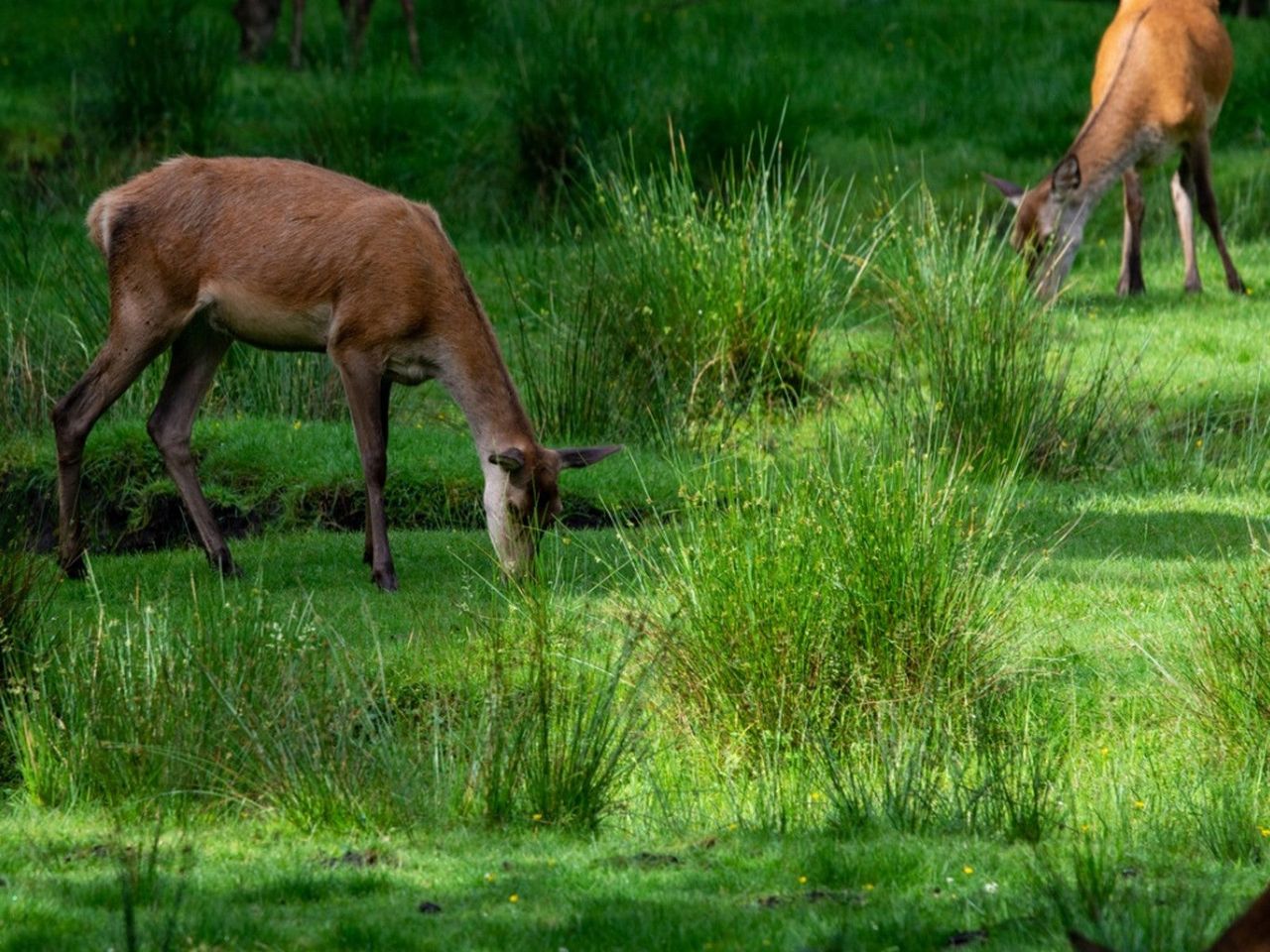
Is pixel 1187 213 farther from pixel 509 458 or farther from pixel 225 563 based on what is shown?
pixel 225 563

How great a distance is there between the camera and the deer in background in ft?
61.6

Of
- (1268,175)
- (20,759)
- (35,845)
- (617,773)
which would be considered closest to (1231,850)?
(617,773)

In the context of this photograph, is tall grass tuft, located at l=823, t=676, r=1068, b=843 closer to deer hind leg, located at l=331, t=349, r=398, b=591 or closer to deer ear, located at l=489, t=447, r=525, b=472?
deer ear, located at l=489, t=447, r=525, b=472

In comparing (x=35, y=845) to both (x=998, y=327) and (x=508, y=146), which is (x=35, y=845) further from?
(x=508, y=146)

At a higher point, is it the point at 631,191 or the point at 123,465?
the point at 631,191

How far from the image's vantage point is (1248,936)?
3.23 metres

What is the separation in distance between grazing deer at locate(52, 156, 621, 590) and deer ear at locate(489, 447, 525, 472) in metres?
0.18

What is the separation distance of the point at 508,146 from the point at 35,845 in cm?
1167

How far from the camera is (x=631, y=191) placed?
12000 millimetres

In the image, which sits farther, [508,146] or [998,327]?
[508,146]

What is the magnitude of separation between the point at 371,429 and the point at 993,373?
3.39 m

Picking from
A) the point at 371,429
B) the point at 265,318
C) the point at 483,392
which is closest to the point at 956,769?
the point at 483,392

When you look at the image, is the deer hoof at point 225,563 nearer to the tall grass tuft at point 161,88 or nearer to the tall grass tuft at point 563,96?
the tall grass tuft at point 563,96

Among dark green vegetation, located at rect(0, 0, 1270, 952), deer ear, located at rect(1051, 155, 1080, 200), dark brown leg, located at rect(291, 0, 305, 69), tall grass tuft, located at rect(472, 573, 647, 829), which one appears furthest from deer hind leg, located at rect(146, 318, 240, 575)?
dark brown leg, located at rect(291, 0, 305, 69)
